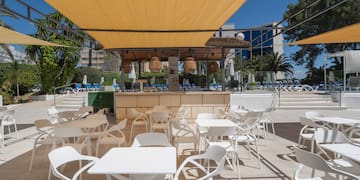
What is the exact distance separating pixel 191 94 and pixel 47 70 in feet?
41.1

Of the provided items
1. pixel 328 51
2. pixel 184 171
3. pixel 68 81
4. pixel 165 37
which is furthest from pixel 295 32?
pixel 184 171

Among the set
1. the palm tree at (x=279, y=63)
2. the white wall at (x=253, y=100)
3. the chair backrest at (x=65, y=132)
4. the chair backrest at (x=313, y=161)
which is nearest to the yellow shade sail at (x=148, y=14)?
the chair backrest at (x=65, y=132)

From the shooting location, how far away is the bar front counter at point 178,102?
8.06m

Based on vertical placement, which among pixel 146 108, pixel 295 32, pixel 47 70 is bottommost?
pixel 146 108

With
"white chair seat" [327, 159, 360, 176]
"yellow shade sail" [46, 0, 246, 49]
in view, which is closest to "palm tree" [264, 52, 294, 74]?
"yellow shade sail" [46, 0, 246, 49]

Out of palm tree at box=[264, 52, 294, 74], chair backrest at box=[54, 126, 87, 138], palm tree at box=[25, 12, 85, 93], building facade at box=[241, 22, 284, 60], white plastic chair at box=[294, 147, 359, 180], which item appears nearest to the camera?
white plastic chair at box=[294, 147, 359, 180]

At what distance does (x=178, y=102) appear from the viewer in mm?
8125

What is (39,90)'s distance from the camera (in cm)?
1811

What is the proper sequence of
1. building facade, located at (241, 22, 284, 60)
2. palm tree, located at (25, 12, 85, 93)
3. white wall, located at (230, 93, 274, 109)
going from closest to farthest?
building facade, located at (241, 22, 284, 60) → white wall, located at (230, 93, 274, 109) → palm tree, located at (25, 12, 85, 93)

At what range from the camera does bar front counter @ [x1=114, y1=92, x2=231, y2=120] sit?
806cm

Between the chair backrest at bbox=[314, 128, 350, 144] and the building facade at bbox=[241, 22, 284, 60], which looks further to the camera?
the building facade at bbox=[241, 22, 284, 60]

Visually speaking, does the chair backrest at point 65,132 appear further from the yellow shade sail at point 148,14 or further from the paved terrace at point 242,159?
the yellow shade sail at point 148,14

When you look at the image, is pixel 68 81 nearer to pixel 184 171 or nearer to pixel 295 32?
pixel 184 171

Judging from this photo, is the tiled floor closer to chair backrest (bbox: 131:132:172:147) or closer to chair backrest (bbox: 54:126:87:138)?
chair backrest (bbox: 54:126:87:138)
